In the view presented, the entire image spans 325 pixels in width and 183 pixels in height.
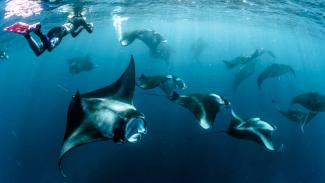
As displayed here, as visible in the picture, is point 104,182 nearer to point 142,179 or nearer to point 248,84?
point 142,179

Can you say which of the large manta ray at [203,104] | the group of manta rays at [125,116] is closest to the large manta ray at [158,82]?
the group of manta rays at [125,116]

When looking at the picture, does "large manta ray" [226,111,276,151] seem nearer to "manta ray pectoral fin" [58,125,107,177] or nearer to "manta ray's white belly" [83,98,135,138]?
"manta ray's white belly" [83,98,135,138]

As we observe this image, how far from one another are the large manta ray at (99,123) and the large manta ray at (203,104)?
2.14 metres

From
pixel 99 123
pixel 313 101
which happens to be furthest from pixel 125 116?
pixel 313 101

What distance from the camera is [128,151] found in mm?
15938

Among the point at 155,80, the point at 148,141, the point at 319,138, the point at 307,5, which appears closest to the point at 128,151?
the point at 148,141

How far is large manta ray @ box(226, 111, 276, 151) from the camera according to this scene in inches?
241

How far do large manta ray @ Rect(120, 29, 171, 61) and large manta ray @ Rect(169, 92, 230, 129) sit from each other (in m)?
10.1

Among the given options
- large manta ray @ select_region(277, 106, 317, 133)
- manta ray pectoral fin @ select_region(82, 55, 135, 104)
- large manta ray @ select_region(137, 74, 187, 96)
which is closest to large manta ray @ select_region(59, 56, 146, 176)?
manta ray pectoral fin @ select_region(82, 55, 135, 104)

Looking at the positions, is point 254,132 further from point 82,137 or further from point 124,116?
point 82,137

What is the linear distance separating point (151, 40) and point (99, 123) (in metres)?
16.5

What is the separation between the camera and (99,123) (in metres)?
4.60

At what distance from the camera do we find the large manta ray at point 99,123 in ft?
13.9

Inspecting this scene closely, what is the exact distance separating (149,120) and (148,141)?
128 inches
